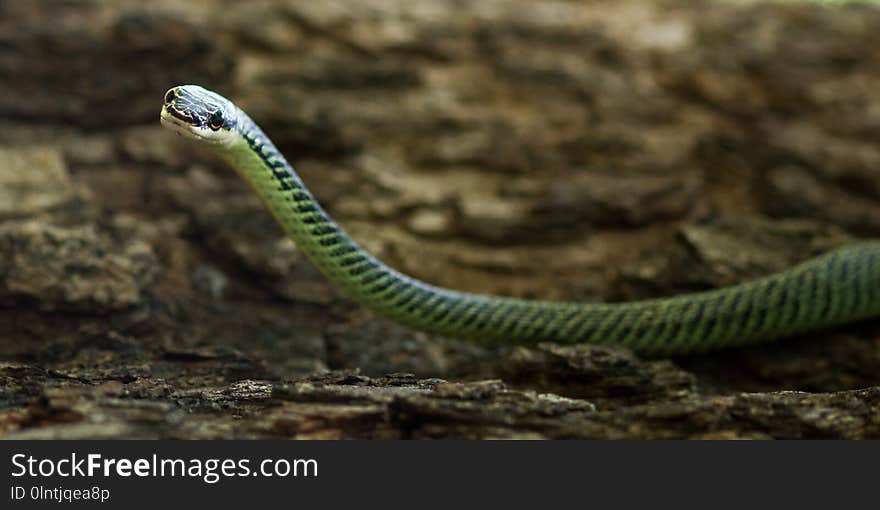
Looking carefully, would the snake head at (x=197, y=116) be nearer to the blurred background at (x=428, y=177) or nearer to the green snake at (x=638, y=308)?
the green snake at (x=638, y=308)

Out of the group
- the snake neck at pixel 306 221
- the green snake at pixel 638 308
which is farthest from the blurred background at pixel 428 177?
the snake neck at pixel 306 221

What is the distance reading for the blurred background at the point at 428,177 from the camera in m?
6.08

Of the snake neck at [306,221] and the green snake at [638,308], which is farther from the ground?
the snake neck at [306,221]

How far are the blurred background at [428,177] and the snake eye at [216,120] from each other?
1.67 metres

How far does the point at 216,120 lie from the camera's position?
195 inches

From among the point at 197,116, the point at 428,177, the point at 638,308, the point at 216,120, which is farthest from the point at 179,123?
the point at 428,177

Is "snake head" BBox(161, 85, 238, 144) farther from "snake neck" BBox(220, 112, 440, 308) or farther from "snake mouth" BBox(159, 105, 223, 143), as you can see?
"snake neck" BBox(220, 112, 440, 308)

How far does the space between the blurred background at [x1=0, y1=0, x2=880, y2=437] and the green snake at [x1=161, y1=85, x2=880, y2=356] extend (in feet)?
1.02

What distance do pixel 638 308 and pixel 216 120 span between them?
3.47 m

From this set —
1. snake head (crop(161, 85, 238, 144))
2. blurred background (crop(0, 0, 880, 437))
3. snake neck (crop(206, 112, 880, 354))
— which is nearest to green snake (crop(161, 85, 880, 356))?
snake neck (crop(206, 112, 880, 354))

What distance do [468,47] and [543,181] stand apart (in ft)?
6.94

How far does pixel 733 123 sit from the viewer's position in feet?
30.6

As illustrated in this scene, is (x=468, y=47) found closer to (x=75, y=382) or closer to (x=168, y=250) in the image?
(x=168, y=250)

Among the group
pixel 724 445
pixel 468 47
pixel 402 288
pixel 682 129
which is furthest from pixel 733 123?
pixel 724 445
